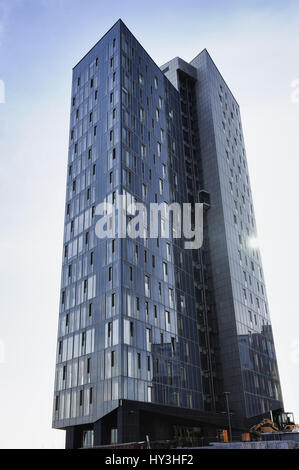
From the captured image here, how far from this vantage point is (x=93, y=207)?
245 ft

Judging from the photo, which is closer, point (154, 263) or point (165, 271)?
point (154, 263)

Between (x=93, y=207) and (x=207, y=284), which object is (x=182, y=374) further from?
(x=93, y=207)

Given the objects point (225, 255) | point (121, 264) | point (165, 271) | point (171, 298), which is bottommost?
point (171, 298)

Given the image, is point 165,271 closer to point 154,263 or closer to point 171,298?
point 154,263

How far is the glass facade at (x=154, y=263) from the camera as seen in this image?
62.5 meters

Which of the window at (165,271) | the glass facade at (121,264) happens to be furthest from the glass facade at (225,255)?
the window at (165,271)

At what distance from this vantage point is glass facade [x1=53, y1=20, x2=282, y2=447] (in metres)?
62.5

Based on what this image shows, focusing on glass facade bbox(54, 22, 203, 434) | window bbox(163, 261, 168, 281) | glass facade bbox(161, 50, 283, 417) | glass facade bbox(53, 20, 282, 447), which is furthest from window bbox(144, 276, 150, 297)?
glass facade bbox(161, 50, 283, 417)

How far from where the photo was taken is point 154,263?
235ft

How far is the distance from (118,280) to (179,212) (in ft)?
90.7

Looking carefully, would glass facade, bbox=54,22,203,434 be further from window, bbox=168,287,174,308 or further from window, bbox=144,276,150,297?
window, bbox=168,287,174,308

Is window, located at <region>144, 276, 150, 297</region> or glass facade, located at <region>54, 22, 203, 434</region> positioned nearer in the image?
glass facade, located at <region>54, 22, 203, 434</region>

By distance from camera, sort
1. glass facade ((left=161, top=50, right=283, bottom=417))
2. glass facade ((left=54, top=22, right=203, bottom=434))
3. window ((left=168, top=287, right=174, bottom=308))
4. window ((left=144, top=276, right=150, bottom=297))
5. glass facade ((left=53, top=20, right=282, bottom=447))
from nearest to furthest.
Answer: glass facade ((left=54, top=22, right=203, bottom=434)), glass facade ((left=53, top=20, right=282, bottom=447)), window ((left=144, top=276, right=150, bottom=297)), window ((left=168, top=287, right=174, bottom=308)), glass facade ((left=161, top=50, right=283, bottom=417))

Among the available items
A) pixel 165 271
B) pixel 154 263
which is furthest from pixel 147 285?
pixel 165 271
